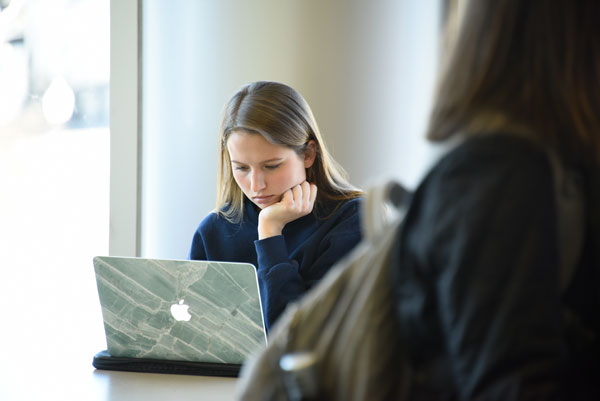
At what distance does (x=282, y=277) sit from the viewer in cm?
163

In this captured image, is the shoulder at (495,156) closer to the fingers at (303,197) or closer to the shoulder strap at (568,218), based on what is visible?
the shoulder strap at (568,218)

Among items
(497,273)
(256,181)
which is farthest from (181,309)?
(497,273)

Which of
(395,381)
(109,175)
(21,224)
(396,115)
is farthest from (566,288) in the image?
(21,224)

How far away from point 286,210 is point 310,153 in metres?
0.19

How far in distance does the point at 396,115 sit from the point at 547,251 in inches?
66.8

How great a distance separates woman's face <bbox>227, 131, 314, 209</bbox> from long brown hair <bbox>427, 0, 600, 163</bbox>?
109 centimetres

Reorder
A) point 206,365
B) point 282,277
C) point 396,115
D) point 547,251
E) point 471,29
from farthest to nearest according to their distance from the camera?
point 396,115, point 282,277, point 206,365, point 471,29, point 547,251

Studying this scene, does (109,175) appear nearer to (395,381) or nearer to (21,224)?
A: (21,224)

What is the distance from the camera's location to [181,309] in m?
1.40

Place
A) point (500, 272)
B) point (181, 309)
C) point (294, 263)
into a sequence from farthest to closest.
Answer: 1. point (294, 263)
2. point (181, 309)
3. point (500, 272)

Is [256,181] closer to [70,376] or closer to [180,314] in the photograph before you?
[180,314]

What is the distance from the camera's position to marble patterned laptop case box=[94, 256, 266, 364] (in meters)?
1.36

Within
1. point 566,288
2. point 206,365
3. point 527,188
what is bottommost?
point 206,365

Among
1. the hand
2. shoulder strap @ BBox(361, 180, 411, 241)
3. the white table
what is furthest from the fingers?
shoulder strap @ BBox(361, 180, 411, 241)
